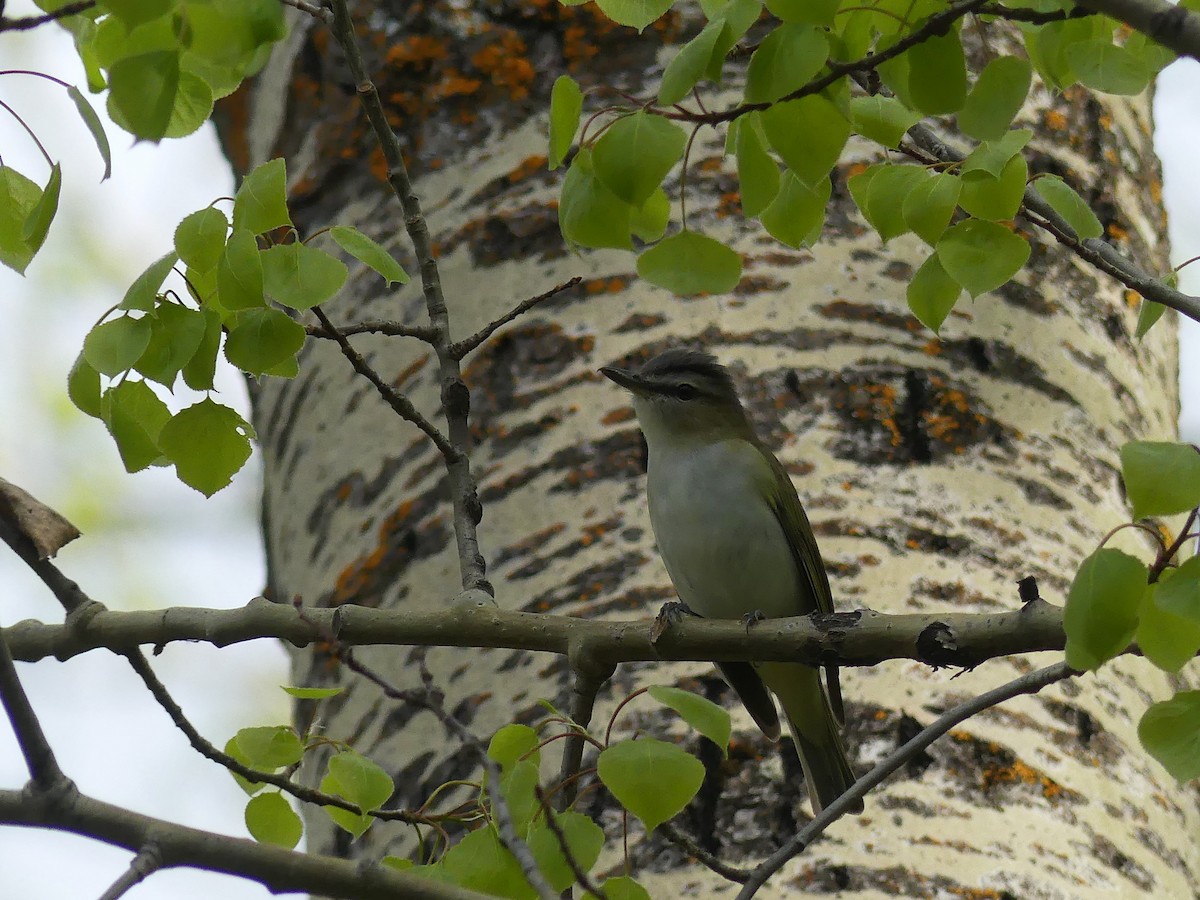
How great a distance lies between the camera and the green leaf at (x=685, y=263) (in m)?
2.36

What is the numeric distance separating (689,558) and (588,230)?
1.97m

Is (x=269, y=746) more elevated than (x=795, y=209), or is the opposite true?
(x=795, y=209)

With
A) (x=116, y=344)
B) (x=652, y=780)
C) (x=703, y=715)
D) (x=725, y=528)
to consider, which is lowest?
(x=652, y=780)

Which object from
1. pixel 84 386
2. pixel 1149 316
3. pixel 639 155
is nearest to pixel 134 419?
pixel 84 386

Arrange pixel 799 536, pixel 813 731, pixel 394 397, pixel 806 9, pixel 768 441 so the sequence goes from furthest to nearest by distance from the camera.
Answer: pixel 799 536 < pixel 813 731 < pixel 768 441 < pixel 394 397 < pixel 806 9

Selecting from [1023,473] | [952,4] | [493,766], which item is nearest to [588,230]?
[952,4]

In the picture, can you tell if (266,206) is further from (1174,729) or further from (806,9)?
(1174,729)

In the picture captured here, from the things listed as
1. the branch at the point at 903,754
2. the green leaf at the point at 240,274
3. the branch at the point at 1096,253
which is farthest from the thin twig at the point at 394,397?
the branch at the point at 1096,253

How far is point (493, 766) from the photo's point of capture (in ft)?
6.49

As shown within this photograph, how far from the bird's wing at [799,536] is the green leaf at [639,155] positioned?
1637 millimetres

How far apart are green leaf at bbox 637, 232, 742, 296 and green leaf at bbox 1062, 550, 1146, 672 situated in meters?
0.80

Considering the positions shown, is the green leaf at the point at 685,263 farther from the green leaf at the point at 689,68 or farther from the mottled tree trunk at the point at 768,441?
the mottled tree trunk at the point at 768,441

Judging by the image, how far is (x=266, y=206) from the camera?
90.4 inches

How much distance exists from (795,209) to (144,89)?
1093mm
